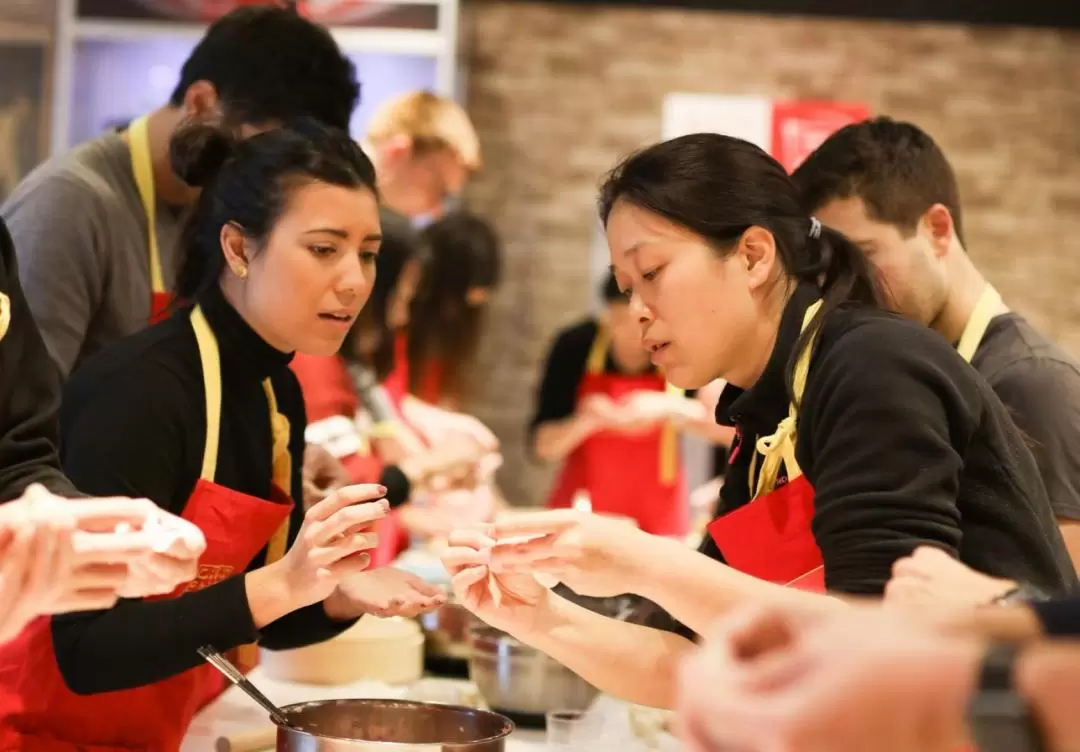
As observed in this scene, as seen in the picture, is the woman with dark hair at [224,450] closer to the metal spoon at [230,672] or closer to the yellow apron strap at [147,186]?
the metal spoon at [230,672]

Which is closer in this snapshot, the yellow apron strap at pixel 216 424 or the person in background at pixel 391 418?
the yellow apron strap at pixel 216 424

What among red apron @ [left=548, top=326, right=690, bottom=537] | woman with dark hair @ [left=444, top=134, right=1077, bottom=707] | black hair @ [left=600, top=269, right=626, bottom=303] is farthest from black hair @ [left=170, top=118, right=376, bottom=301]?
red apron @ [left=548, top=326, right=690, bottom=537]

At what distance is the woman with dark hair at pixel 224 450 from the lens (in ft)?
5.54

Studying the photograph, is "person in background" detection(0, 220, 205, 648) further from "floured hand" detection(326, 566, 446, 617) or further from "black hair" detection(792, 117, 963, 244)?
"black hair" detection(792, 117, 963, 244)

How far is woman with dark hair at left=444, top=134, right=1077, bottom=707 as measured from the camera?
1.42m

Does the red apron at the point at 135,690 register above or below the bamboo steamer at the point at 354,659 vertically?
above

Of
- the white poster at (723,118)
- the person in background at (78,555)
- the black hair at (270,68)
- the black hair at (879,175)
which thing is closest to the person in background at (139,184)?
the black hair at (270,68)

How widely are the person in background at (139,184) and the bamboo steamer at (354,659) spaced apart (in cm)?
65

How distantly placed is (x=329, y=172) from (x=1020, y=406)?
1.16m

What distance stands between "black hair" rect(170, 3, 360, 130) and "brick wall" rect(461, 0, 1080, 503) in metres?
3.36

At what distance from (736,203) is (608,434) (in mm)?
3259

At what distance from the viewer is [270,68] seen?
7.71 feet

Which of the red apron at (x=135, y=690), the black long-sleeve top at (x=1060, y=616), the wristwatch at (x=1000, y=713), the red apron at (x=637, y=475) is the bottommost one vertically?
the red apron at (x=637, y=475)

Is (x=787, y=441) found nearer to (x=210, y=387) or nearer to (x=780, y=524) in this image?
(x=780, y=524)
